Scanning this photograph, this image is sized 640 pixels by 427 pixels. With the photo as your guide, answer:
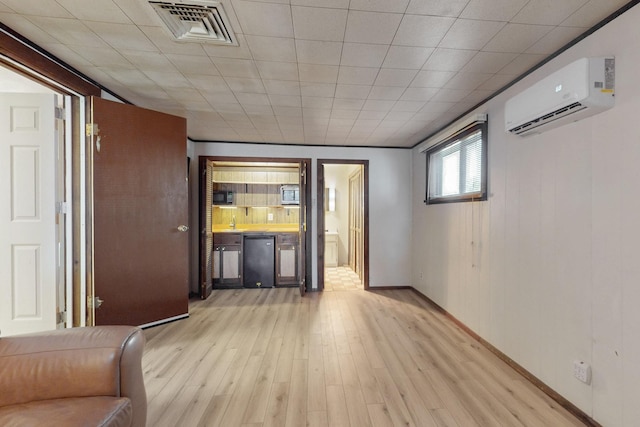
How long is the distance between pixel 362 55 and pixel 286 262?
323 centimetres

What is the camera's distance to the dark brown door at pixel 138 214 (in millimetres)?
2232

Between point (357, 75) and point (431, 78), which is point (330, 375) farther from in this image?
point (431, 78)

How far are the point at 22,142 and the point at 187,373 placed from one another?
7.15 ft

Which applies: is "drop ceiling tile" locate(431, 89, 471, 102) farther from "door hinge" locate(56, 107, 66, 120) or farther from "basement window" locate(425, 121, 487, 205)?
"door hinge" locate(56, 107, 66, 120)

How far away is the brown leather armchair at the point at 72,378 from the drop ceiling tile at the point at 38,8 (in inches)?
65.3

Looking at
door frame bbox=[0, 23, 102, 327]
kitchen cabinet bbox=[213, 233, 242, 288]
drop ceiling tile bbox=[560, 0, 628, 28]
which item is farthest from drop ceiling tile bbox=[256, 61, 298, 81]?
kitchen cabinet bbox=[213, 233, 242, 288]

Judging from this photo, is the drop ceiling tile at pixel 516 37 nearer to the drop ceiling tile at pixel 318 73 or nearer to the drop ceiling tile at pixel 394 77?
the drop ceiling tile at pixel 394 77

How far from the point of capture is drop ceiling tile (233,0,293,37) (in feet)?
4.38

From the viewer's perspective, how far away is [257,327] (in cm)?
276

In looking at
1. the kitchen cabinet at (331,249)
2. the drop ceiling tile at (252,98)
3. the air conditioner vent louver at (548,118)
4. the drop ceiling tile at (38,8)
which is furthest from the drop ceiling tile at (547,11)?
the kitchen cabinet at (331,249)

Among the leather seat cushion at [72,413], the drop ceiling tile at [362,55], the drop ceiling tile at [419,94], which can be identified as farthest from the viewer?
the drop ceiling tile at [419,94]

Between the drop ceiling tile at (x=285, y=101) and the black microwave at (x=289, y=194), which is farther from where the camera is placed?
the black microwave at (x=289, y=194)

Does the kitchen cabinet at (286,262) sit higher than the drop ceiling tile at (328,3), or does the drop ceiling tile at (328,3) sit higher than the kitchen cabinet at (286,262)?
the drop ceiling tile at (328,3)

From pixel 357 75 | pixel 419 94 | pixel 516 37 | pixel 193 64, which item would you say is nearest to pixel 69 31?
pixel 193 64
